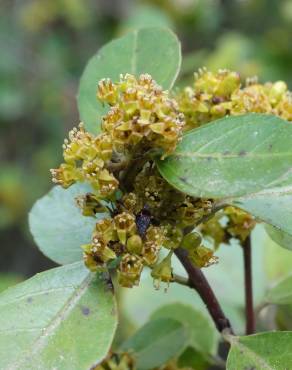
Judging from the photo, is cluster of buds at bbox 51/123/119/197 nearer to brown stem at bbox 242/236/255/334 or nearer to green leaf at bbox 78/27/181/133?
green leaf at bbox 78/27/181/133

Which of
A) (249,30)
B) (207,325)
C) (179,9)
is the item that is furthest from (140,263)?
(249,30)

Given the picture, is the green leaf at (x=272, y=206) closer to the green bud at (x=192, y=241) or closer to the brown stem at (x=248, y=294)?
the green bud at (x=192, y=241)

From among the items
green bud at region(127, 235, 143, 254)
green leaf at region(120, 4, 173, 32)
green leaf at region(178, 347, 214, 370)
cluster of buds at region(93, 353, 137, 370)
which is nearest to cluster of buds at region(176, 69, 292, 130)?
green bud at region(127, 235, 143, 254)

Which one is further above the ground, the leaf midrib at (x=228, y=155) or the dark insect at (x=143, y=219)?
the leaf midrib at (x=228, y=155)

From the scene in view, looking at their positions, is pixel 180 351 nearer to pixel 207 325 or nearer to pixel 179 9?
pixel 207 325

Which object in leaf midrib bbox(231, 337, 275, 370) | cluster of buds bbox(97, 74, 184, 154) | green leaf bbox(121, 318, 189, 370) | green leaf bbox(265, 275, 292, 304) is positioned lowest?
green leaf bbox(121, 318, 189, 370)

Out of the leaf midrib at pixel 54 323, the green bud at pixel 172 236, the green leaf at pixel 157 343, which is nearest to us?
the leaf midrib at pixel 54 323

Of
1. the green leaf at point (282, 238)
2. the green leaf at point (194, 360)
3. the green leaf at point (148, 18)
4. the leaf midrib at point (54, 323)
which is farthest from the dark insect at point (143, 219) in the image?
the green leaf at point (148, 18)
